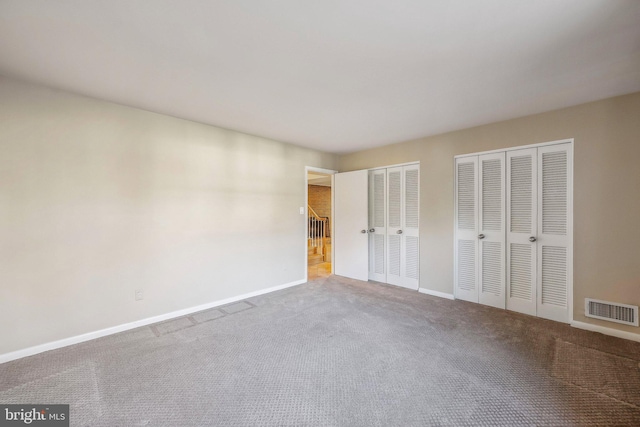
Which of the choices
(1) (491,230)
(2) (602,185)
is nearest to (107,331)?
(1) (491,230)

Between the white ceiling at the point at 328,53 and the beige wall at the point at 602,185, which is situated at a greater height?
the white ceiling at the point at 328,53

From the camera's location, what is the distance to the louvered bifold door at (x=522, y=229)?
10.7 feet

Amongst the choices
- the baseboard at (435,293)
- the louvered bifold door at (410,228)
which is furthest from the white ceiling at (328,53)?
the baseboard at (435,293)

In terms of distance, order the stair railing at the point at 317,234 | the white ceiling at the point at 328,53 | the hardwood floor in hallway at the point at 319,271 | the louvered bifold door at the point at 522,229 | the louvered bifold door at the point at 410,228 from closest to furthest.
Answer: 1. the white ceiling at the point at 328,53
2. the louvered bifold door at the point at 522,229
3. the louvered bifold door at the point at 410,228
4. the hardwood floor in hallway at the point at 319,271
5. the stair railing at the point at 317,234

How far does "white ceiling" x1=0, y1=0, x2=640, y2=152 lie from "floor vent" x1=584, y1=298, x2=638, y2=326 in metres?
2.16

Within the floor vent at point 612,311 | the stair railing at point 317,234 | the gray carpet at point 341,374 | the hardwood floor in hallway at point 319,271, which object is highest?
the stair railing at point 317,234

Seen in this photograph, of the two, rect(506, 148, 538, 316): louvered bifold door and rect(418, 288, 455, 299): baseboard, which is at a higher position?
rect(506, 148, 538, 316): louvered bifold door

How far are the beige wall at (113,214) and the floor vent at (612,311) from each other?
13.4ft

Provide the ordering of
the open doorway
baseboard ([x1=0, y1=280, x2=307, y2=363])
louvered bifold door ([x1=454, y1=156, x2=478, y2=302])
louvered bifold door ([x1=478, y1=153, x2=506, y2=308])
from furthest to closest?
the open doorway < louvered bifold door ([x1=454, y1=156, x2=478, y2=302]) < louvered bifold door ([x1=478, y1=153, x2=506, y2=308]) < baseboard ([x1=0, y1=280, x2=307, y2=363])

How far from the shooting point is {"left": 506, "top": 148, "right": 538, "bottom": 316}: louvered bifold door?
3.25 m

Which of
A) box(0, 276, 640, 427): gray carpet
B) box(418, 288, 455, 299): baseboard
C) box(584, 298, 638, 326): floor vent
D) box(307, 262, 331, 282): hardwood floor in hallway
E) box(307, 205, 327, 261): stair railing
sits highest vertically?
box(307, 205, 327, 261): stair railing

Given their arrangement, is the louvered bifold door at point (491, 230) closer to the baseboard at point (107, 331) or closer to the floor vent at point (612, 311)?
the floor vent at point (612, 311)

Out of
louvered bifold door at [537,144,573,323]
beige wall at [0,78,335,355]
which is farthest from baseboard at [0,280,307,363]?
louvered bifold door at [537,144,573,323]

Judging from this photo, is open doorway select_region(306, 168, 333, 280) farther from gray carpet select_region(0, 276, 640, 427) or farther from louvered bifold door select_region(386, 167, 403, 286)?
gray carpet select_region(0, 276, 640, 427)
